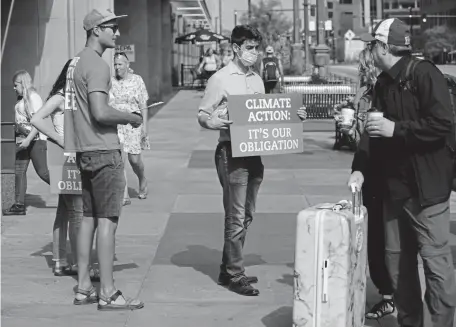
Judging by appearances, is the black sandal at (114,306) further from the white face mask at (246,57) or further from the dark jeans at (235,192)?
the white face mask at (246,57)

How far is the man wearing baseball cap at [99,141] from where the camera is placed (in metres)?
6.78

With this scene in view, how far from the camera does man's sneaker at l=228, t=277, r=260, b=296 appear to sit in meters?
7.38

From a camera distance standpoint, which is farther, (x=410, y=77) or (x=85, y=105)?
(x=85, y=105)

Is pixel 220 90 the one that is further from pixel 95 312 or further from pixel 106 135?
pixel 95 312

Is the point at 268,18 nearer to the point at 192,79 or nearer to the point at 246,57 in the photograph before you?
the point at 192,79

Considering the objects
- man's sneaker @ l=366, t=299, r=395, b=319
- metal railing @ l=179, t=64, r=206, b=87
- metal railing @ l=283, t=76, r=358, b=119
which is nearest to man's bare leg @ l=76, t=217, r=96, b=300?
man's sneaker @ l=366, t=299, r=395, b=319

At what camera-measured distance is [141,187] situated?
40.7 ft

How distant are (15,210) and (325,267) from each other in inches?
243

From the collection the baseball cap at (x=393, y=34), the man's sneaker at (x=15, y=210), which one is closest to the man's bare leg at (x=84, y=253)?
the baseball cap at (x=393, y=34)

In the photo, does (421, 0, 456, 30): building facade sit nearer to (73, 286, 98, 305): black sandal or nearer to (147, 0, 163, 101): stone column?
(147, 0, 163, 101): stone column

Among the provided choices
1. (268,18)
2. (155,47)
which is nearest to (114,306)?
(155,47)

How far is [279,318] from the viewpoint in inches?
267

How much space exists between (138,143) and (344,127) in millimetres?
5077

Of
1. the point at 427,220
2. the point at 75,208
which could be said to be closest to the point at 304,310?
the point at 427,220
